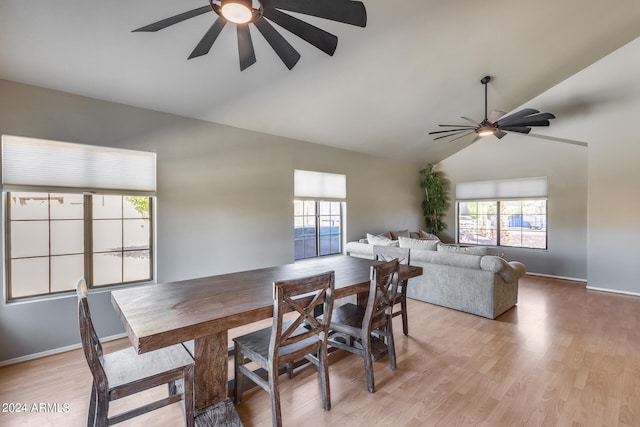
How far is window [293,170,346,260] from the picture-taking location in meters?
5.01

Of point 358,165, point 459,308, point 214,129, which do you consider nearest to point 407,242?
point 459,308

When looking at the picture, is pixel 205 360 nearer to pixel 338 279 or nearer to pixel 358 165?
pixel 338 279

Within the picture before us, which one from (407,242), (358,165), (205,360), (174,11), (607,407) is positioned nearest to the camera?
(205,360)

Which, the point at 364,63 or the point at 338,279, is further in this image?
the point at 364,63

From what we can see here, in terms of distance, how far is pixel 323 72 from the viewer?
3516mm

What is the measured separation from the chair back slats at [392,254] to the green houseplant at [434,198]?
444 cm

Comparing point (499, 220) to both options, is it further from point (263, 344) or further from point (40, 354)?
point (40, 354)

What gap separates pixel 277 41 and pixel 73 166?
2.53 metres

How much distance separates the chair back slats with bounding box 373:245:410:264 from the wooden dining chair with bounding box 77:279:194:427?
2.26m

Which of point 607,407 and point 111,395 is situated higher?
point 111,395

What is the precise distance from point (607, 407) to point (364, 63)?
152 inches

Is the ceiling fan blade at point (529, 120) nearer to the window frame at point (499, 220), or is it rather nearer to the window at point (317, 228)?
the window frame at point (499, 220)

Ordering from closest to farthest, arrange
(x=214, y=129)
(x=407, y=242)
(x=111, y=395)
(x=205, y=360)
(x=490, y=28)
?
(x=111, y=395)
(x=205, y=360)
(x=490, y=28)
(x=214, y=129)
(x=407, y=242)

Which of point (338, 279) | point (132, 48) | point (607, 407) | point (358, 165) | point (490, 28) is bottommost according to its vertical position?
point (607, 407)
